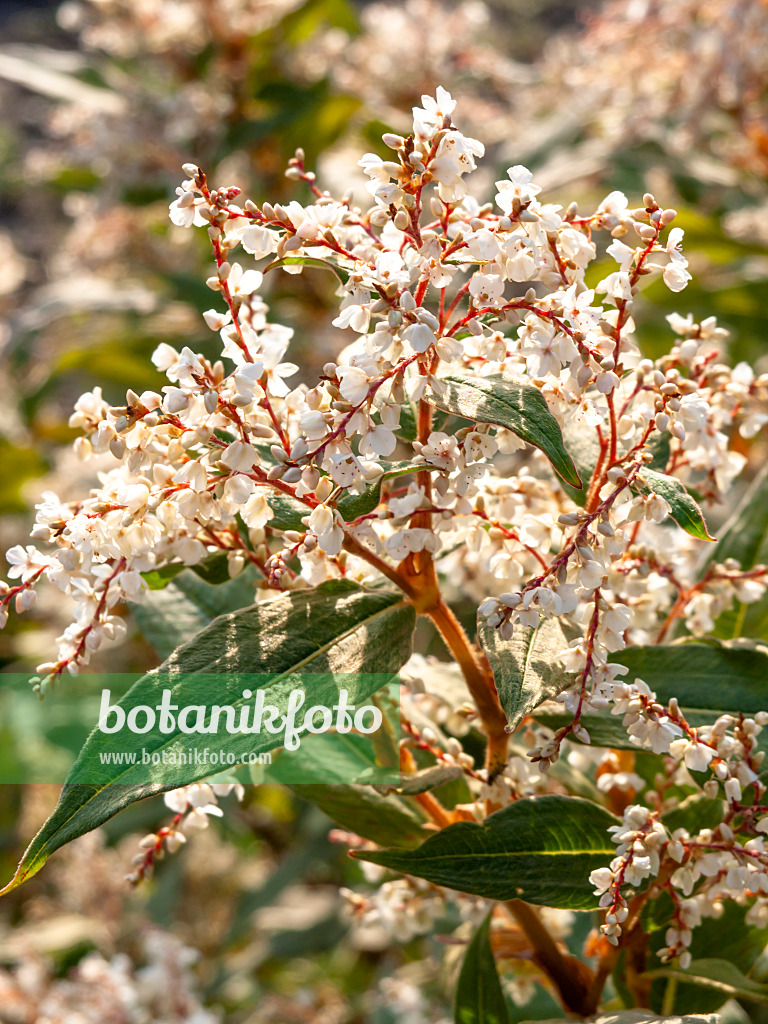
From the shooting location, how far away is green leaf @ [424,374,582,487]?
1.58ft

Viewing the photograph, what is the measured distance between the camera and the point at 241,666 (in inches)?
20.0

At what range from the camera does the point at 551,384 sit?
54 centimetres

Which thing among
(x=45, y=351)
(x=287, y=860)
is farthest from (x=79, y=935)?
(x=45, y=351)

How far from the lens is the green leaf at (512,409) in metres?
0.48

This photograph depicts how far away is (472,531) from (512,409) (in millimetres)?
126

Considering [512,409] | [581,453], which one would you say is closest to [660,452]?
[581,453]

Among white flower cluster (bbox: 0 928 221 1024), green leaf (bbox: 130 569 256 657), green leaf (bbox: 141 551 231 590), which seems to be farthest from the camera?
white flower cluster (bbox: 0 928 221 1024)

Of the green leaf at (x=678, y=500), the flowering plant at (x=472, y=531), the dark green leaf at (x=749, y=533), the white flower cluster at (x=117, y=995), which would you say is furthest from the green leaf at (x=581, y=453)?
the white flower cluster at (x=117, y=995)

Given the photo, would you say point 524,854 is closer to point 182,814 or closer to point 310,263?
point 182,814

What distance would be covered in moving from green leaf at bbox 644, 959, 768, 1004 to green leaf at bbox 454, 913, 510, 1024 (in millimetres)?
102

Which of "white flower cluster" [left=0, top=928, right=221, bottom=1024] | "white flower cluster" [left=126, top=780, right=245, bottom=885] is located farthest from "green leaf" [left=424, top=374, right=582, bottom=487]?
"white flower cluster" [left=0, top=928, right=221, bottom=1024]

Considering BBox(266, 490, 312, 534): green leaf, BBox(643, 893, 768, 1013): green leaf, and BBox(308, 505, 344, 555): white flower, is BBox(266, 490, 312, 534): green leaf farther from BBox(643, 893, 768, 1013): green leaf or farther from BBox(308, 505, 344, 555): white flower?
BBox(643, 893, 768, 1013): green leaf

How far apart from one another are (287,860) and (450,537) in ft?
4.38

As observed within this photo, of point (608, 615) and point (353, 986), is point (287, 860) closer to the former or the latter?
point (353, 986)
